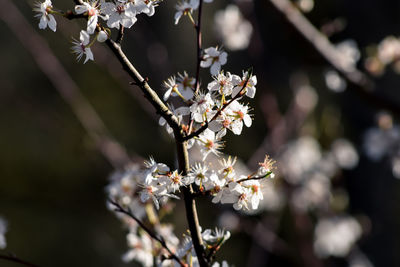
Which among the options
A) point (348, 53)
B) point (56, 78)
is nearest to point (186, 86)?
point (348, 53)

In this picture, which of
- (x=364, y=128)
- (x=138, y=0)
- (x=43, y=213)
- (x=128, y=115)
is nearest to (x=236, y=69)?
(x=128, y=115)

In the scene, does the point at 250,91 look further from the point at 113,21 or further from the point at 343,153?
the point at 343,153

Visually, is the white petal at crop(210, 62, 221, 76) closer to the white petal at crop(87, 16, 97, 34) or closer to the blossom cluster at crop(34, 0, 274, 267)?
the blossom cluster at crop(34, 0, 274, 267)

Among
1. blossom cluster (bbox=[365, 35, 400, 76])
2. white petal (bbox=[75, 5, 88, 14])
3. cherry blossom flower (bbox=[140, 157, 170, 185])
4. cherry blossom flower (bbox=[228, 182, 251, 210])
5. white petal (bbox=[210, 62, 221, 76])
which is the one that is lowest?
cherry blossom flower (bbox=[228, 182, 251, 210])

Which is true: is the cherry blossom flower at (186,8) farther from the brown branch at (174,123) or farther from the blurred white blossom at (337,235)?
the blurred white blossom at (337,235)

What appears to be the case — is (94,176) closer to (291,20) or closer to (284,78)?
(284,78)

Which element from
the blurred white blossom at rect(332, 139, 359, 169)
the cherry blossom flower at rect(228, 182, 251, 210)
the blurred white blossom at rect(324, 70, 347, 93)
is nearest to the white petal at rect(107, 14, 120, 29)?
the cherry blossom flower at rect(228, 182, 251, 210)
